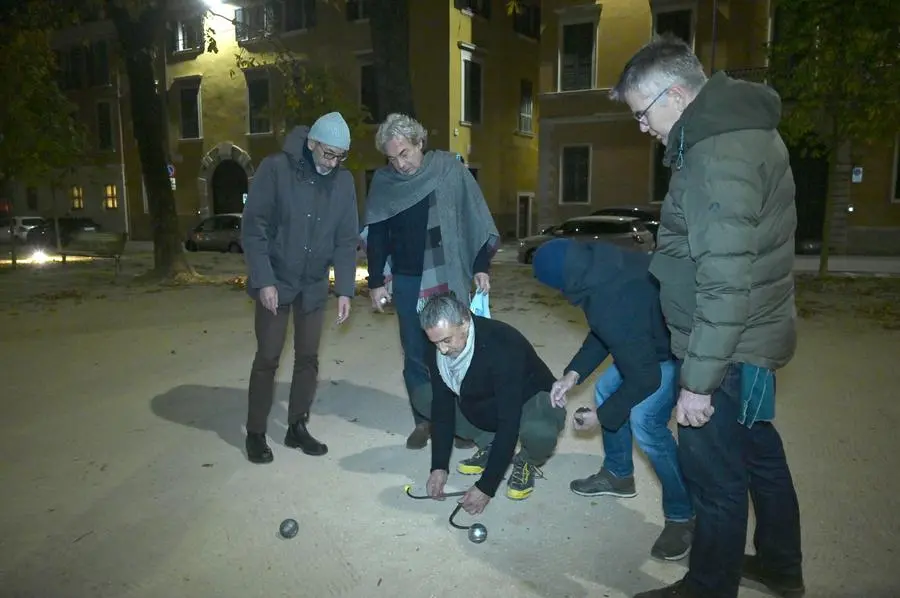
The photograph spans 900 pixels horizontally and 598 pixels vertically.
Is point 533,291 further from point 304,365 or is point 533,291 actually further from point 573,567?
point 573,567

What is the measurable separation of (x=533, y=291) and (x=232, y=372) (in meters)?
6.95

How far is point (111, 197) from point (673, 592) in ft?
118

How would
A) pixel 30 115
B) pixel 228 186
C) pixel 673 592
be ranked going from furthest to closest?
pixel 228 186, pixel 30 115, pixel 673 592

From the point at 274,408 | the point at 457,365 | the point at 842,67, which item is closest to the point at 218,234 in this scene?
the point at 842,67

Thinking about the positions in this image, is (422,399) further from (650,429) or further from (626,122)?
(626,122)

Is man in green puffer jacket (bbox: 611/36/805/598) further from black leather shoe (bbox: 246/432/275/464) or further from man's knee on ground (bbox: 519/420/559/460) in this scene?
black leather shoe (bbox: 246/432/275/464)

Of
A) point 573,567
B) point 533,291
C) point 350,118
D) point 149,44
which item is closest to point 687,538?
point 573,567

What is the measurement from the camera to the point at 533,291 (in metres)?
12.2

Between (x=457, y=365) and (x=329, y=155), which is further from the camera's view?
(x=329, y=155)

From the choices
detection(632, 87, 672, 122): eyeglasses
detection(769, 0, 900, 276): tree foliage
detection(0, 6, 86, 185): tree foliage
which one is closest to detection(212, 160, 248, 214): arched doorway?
detection(0, 6, 86, 185): tree foliage

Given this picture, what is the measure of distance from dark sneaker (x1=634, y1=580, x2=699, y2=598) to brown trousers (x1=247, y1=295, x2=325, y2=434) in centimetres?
248

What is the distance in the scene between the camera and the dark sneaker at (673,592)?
2.59 m

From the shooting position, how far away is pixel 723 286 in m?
2.17

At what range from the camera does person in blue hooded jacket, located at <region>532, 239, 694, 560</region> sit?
3.02 m
